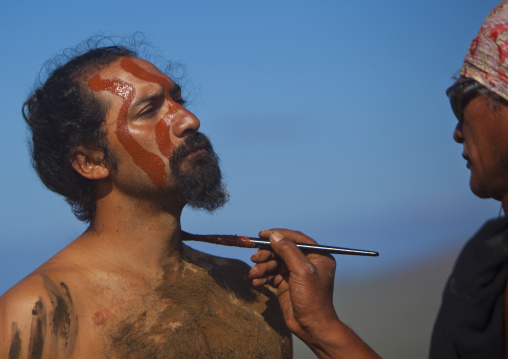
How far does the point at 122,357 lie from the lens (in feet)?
9.58

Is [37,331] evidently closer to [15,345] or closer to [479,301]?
[15,345]

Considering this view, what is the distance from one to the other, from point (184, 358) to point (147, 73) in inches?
78.7

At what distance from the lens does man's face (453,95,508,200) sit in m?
2.32

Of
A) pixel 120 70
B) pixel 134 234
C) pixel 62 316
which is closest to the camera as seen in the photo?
pixel 62 316

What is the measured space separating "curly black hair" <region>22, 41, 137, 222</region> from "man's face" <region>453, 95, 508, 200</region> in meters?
2.27

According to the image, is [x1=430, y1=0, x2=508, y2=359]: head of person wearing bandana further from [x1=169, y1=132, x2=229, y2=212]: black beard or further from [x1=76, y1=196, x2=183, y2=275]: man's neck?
[x1=76, y1=196, x2=183, y2=275]: man's neck

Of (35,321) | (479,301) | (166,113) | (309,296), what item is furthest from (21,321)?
(479,301)

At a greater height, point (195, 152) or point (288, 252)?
point (195, 152)

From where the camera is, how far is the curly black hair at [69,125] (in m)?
3.71

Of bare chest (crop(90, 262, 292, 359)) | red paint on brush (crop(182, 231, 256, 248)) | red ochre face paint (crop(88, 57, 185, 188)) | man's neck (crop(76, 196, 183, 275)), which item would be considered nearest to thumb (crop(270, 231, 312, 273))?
red paint on brush (crop(182, 231, 256, 248))

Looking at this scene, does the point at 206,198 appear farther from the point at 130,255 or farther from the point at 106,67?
the point at 106,67

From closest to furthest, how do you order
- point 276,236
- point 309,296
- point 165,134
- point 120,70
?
point 309,296
point 276,236
point 165,134
point 120,70

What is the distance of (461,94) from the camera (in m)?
2.49

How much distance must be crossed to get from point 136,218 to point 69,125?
836mm
